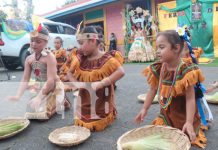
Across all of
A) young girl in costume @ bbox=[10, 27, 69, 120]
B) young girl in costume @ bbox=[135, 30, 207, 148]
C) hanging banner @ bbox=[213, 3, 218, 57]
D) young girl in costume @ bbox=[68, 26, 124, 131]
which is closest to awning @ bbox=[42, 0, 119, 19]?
hanging banner @ bbox=[213, 3, 218, 57]

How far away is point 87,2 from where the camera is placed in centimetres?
1296

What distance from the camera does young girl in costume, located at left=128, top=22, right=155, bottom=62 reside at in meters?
10.3

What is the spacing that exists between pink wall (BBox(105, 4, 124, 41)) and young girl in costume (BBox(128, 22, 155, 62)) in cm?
170

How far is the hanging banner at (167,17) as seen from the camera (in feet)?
32.1

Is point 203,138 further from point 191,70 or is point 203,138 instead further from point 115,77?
point 115,77

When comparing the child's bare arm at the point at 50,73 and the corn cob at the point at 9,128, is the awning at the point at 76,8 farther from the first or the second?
the corn cob at the point at 9,128

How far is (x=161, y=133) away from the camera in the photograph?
86.0 inches

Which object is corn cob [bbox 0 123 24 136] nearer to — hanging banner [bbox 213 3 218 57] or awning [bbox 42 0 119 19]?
hanging banner [bbox 213 3 218 57]

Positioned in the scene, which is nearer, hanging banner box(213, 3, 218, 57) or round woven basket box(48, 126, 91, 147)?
round woven basket box(48, 126, 91, 147)

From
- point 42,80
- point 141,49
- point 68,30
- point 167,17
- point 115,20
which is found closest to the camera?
point 42,80

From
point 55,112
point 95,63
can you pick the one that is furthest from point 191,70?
point 55,112

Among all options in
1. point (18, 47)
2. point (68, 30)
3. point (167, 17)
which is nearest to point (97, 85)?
point (18, 47)

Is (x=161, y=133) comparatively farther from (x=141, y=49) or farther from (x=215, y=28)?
(x=141, y=49)

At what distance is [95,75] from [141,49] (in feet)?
25.3
